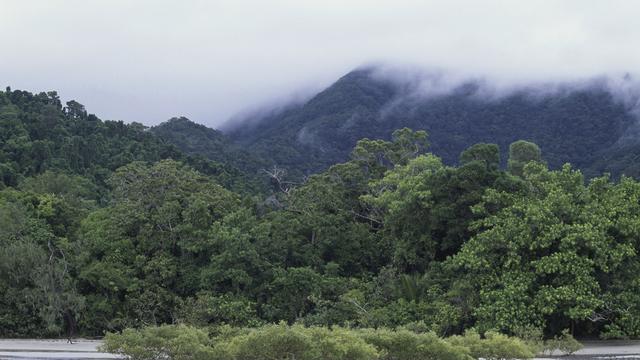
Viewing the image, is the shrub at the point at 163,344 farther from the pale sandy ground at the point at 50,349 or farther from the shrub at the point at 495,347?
the pale sandy ground at the point at 50,349

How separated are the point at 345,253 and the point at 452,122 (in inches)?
1897

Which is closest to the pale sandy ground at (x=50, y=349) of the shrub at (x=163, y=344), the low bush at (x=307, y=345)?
the shrub at (x=163, y=344)

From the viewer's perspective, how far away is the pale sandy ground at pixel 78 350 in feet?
62.7

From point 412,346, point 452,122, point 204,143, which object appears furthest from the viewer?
point 452,122

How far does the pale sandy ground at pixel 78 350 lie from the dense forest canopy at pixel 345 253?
1.68ft

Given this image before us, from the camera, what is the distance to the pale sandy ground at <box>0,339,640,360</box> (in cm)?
1912

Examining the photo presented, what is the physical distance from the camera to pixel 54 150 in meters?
44.7

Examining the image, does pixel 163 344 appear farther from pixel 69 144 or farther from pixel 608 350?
pixel 69 144

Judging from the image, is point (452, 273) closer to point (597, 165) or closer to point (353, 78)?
point (597, 165)

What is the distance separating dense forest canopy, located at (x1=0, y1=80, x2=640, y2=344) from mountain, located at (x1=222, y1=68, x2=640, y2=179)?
29.7 metres

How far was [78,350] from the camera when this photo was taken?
22.0m

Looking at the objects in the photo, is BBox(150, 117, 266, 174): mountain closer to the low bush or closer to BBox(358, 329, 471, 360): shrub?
the low bush

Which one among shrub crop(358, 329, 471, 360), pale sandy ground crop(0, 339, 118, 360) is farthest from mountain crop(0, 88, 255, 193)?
shrub crop(358, 329, 471, 360)

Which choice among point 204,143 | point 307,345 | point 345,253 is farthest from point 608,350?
point 204,143
